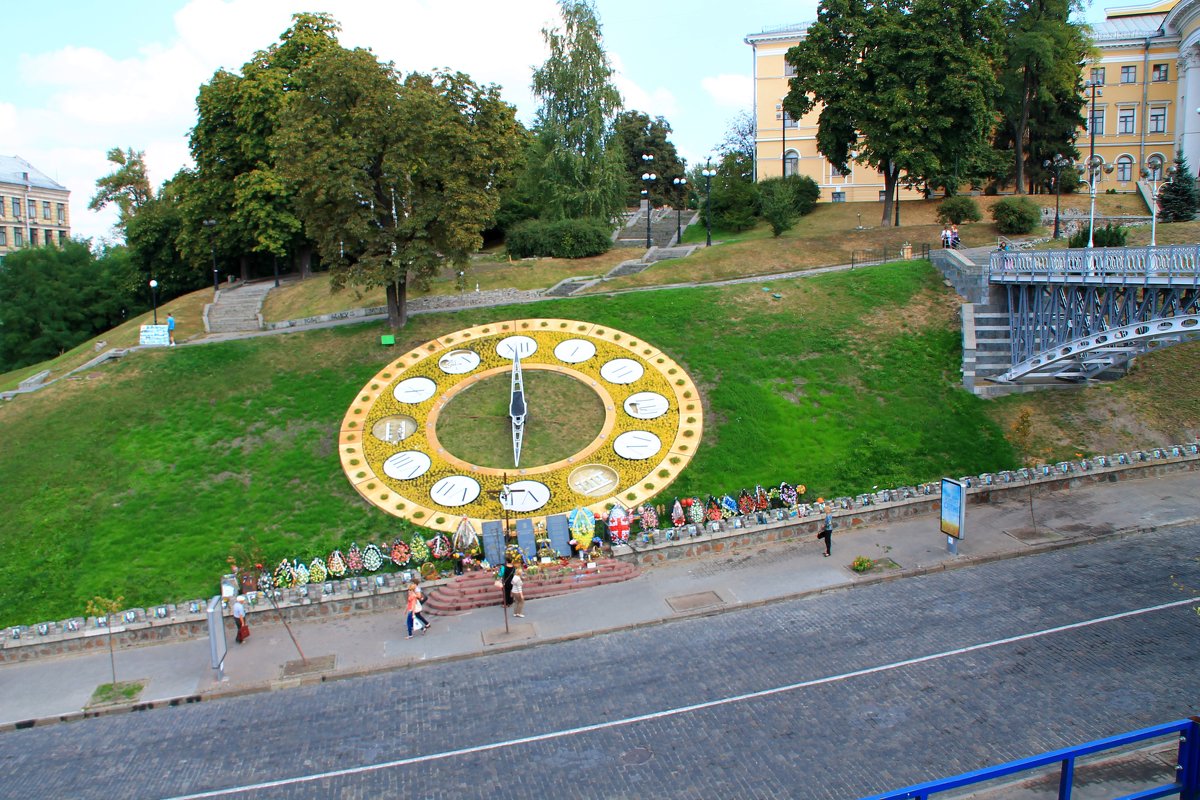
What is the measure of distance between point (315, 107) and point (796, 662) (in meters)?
25.8

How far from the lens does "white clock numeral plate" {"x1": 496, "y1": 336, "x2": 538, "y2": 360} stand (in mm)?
33344

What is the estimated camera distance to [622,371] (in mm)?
32188

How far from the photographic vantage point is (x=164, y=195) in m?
66.4

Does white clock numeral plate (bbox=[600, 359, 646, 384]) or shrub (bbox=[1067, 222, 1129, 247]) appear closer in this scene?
white clock numeral plate (bbox=[600, 359, 646, 384])

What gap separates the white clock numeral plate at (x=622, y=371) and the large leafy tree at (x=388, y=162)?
22.6ft

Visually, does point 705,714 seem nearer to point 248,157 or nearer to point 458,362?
point 458,362

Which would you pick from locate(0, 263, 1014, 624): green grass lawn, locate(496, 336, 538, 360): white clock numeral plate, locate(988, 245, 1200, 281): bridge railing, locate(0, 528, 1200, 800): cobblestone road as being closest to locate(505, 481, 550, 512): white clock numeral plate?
locate(0, 263, 1014, 624): green grass lawn

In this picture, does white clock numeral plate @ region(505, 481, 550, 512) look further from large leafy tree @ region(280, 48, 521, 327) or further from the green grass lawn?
large leafy tree @ region(280, 48, 521, 327)

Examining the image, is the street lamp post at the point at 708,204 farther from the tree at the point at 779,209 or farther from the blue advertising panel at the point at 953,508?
the blue advertising panel at the point at 953,508

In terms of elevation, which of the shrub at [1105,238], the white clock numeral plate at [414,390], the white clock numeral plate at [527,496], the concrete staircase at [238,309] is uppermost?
the shrub at [1105,238]

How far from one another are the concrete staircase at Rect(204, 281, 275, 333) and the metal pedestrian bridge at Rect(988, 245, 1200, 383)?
30.9 meters

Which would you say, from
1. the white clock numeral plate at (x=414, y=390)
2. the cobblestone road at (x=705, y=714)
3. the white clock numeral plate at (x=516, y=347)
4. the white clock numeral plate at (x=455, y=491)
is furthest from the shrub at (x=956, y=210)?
the white clock numeral plate at (x=455, y=491)

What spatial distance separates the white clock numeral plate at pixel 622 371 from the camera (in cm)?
3175

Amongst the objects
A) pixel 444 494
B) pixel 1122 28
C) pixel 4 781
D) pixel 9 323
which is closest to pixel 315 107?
pixel 444 494
